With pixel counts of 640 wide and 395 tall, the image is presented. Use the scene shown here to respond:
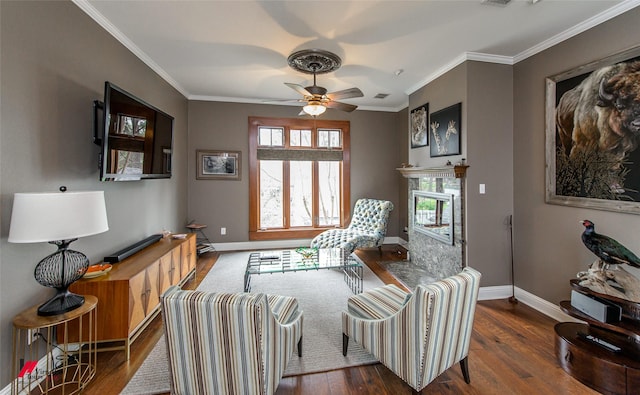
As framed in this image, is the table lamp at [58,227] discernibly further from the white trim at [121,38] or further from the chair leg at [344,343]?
the chair leg at [344,343]

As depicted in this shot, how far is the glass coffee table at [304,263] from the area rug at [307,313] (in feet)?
0.57

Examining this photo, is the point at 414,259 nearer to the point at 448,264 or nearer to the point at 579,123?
the point at 448,264

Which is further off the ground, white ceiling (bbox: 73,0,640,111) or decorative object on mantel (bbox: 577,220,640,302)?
white ceiling (bbox: 73,0,640,111)

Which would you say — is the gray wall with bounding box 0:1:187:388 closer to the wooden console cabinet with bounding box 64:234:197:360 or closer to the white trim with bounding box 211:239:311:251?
the wooden console cabinet with bounding box 64:234:197:360

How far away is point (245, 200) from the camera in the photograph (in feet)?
17.5

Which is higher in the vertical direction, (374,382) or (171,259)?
(171,259)

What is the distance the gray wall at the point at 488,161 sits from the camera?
3229 millimetres

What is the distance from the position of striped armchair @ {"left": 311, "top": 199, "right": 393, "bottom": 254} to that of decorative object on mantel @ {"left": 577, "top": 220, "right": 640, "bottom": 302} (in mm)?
2649

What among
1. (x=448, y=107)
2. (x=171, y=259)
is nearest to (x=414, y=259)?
(x=448, y=107)

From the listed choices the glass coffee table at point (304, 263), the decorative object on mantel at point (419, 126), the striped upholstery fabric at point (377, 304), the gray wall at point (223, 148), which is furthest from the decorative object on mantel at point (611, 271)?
the gray wall at point (223, 148)

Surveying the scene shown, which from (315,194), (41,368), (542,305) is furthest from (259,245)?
(542,305)

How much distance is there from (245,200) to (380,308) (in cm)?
387

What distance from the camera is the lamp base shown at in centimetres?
171

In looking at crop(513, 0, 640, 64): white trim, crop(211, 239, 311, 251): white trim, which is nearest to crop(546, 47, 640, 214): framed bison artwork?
crop(513, 0, 640, 64): white trim
